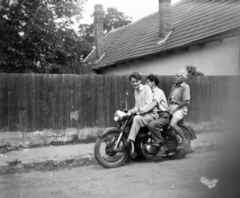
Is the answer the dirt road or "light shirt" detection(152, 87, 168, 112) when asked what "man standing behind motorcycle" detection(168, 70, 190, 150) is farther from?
the dirt road

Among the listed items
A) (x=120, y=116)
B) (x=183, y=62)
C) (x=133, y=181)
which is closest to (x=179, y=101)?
(x=120, y=116)

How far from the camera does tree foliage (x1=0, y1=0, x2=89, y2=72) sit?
257 inches

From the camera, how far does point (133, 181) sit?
4.36m

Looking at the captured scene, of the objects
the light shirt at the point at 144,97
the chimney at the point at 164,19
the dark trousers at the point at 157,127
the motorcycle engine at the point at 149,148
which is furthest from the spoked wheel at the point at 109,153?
the chimney at the point at 164,19

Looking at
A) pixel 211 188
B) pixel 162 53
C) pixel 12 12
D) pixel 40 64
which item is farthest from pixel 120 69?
pixel 211 188

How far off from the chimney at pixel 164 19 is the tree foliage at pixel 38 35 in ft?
22.4

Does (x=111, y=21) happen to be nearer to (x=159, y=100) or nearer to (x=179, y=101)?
(x=159, y=100)

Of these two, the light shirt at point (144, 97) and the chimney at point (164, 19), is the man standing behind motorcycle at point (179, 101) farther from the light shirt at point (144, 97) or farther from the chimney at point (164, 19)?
the chimney at point (164, 19)

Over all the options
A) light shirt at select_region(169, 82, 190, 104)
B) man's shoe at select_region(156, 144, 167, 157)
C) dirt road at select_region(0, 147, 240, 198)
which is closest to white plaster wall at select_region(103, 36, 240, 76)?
light shirt at select_region(169, 82, 190, 104)

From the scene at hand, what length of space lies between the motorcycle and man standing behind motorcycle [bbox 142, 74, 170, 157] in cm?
12

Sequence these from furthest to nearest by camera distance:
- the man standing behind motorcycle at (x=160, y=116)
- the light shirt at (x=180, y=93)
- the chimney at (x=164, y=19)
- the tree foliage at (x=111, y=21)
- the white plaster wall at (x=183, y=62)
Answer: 1. the chimney at (x=164, y=19)
2. the white plaster wall at (x=183, y=62)
3. the light shirt at (x=180, y=93)
4. the man standing behind motorcycle at (x=160, y=116)
5. the tree foliage at (x=111, y=21)

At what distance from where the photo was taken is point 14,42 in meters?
8.31

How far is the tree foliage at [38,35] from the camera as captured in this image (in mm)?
6535

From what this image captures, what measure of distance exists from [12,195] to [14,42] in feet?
18.0
